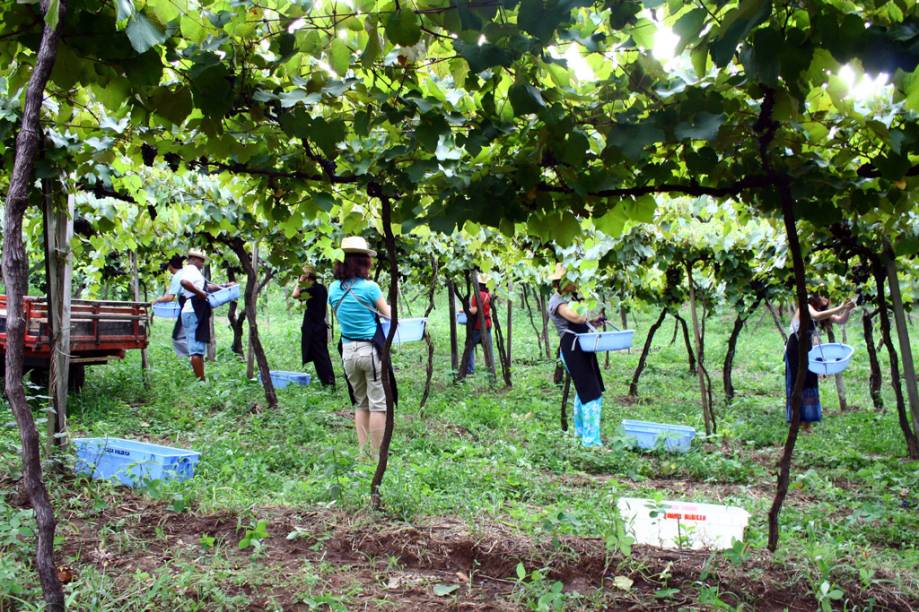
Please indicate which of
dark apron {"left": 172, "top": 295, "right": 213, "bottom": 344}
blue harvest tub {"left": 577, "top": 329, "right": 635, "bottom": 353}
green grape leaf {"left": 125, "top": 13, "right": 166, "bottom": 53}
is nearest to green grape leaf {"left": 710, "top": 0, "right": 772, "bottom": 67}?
green grape leaf {"left": 125, "top": 13, "right": 166, "bottom": 53}

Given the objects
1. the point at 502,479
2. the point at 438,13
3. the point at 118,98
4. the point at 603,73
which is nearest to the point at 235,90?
the point at 118,98

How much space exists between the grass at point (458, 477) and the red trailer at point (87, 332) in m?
0.51

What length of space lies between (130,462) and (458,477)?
206cm

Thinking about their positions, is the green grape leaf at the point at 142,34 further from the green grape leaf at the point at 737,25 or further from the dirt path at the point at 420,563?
the dirt path at the point at 420,563

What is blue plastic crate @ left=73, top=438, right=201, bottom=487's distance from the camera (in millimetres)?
4055

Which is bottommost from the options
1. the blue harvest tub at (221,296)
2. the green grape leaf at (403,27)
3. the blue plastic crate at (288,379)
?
the blue plastic crate at (288,379)

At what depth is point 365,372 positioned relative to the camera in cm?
547

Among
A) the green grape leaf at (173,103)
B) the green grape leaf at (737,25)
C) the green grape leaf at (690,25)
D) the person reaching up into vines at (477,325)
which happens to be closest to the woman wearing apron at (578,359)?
the person reaching up into vines at (477,325)

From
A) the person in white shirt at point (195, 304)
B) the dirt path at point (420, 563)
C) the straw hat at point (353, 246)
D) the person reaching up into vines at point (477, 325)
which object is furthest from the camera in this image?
the person reaching up into vines at point (477, 325)

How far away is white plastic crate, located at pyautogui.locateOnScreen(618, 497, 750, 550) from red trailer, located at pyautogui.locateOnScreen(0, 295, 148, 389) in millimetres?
5967

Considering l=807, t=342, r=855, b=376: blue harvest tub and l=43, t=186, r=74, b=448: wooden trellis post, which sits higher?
l=43, t=186, r=74, b=448: wooden trellis post

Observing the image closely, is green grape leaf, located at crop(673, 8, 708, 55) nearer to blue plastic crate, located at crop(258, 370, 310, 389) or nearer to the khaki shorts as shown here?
the khaki shorts

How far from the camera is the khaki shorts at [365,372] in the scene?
5.41 m

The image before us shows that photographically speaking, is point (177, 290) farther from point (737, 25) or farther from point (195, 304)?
point (737, 25)
